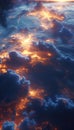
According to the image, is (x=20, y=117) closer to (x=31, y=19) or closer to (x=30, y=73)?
(x=30, y=73)

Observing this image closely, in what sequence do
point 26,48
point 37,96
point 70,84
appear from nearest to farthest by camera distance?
point 37,96
point 70,84
point 26,48

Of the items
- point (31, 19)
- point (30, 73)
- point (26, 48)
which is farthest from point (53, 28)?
point (30, 73)

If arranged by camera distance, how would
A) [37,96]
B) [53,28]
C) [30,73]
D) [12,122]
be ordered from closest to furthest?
1. [12,122]
2. [37,96]
3. [30,73]
4. [53,28]

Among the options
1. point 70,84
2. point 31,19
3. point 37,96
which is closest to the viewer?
point 37,96

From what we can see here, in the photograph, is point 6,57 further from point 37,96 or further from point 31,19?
point 31,19

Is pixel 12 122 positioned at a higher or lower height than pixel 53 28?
lower

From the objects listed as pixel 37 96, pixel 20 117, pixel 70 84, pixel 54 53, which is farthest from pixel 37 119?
pixel 54 53

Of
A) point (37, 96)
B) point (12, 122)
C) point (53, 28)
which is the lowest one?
point (12, 122)

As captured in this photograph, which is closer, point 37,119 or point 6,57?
point 37,119

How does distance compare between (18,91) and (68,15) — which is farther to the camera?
(68,15)

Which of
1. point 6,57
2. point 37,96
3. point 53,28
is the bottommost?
point 37,96
